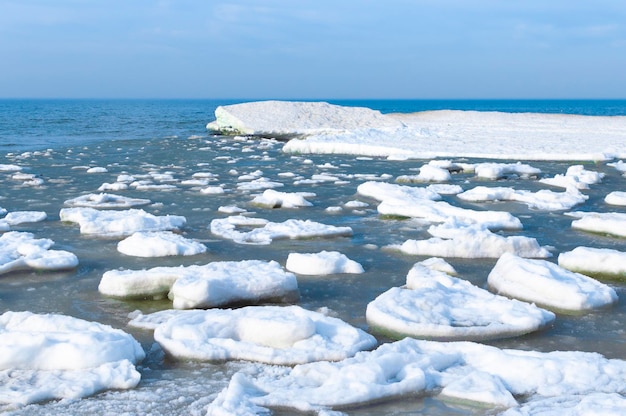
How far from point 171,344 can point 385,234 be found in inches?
132

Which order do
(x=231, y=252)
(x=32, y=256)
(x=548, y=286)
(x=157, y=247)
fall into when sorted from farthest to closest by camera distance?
(x=231, y=252), (x=157, y=247), (x=32, y=256), (x=548, y=286)

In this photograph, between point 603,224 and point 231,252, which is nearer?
point 231,252

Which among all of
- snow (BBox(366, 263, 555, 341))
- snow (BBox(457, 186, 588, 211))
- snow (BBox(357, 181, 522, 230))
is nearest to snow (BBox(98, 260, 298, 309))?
snow (BBox(366, 263, 555, 341))

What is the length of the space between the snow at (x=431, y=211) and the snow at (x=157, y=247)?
92.4 inches

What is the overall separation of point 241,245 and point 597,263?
2726mm

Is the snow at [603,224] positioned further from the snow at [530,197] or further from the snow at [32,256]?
the snow at [32,256]

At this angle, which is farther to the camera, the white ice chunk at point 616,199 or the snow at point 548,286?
the white ice chunk at point 616,199

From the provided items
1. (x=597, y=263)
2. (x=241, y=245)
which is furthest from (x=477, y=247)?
(x=241, y=245)

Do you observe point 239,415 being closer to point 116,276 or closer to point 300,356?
point 300,356

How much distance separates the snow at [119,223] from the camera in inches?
256

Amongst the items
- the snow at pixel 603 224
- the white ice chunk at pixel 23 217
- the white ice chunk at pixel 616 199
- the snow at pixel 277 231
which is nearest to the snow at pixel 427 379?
the snow at pixel 277 231

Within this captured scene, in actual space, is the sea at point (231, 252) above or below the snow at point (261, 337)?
below

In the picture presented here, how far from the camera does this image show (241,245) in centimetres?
610

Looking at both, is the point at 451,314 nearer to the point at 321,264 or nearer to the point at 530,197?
the point at 321,264
